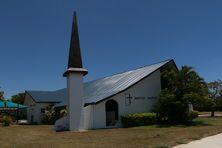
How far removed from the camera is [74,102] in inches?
990

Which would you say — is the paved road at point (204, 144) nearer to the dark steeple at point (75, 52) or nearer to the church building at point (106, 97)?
the church building at point (106, 97)

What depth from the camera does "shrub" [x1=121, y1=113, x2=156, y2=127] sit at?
89.8 feet

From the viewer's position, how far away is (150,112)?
99.0 ft

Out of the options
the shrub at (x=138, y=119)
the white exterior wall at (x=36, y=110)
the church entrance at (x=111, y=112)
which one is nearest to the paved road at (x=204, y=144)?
the shrub at (x=138, y=119)

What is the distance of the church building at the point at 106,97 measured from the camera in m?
25.3

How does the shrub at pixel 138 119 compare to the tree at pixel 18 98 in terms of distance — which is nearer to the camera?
the shrub at pixel 138 119

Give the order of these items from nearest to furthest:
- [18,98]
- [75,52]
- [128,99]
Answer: [75,52] → [128,99] → [18,98]

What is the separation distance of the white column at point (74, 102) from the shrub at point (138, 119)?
4.51 meters

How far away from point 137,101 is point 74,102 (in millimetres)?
7208

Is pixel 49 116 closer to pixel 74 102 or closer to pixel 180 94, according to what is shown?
pixel 74 102

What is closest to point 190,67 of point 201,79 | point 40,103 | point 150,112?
point 201,79

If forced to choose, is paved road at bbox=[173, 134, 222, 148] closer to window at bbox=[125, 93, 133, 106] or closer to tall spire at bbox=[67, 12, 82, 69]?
tall spire at bbox=[67, 12, 82, 69]

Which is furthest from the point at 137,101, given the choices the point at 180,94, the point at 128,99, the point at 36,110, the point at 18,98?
the point at 18,98

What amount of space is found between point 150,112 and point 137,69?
650 centimetres
